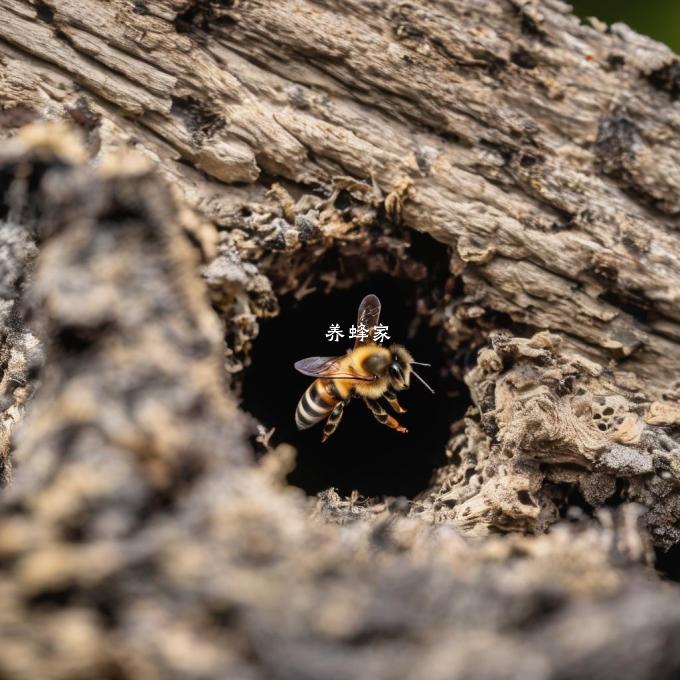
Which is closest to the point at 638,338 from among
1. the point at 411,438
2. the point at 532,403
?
the point at 532,403

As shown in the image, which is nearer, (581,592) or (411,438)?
(581,592)

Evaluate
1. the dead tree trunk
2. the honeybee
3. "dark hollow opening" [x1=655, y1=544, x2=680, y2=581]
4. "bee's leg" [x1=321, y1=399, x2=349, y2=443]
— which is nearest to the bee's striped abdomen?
the honeybee

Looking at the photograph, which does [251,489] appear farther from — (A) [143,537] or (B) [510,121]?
(B) [510,121]

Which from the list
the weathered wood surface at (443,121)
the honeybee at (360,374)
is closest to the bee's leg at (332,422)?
the honeybee at (360,374)

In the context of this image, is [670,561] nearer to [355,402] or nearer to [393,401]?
[393,401]

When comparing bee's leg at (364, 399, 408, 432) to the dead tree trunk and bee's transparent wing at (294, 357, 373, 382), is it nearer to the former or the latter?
bee's transparent wing at (294, 357, 373, 382)

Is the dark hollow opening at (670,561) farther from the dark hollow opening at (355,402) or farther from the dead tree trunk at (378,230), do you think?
the dark hollow opening at (355,402)
